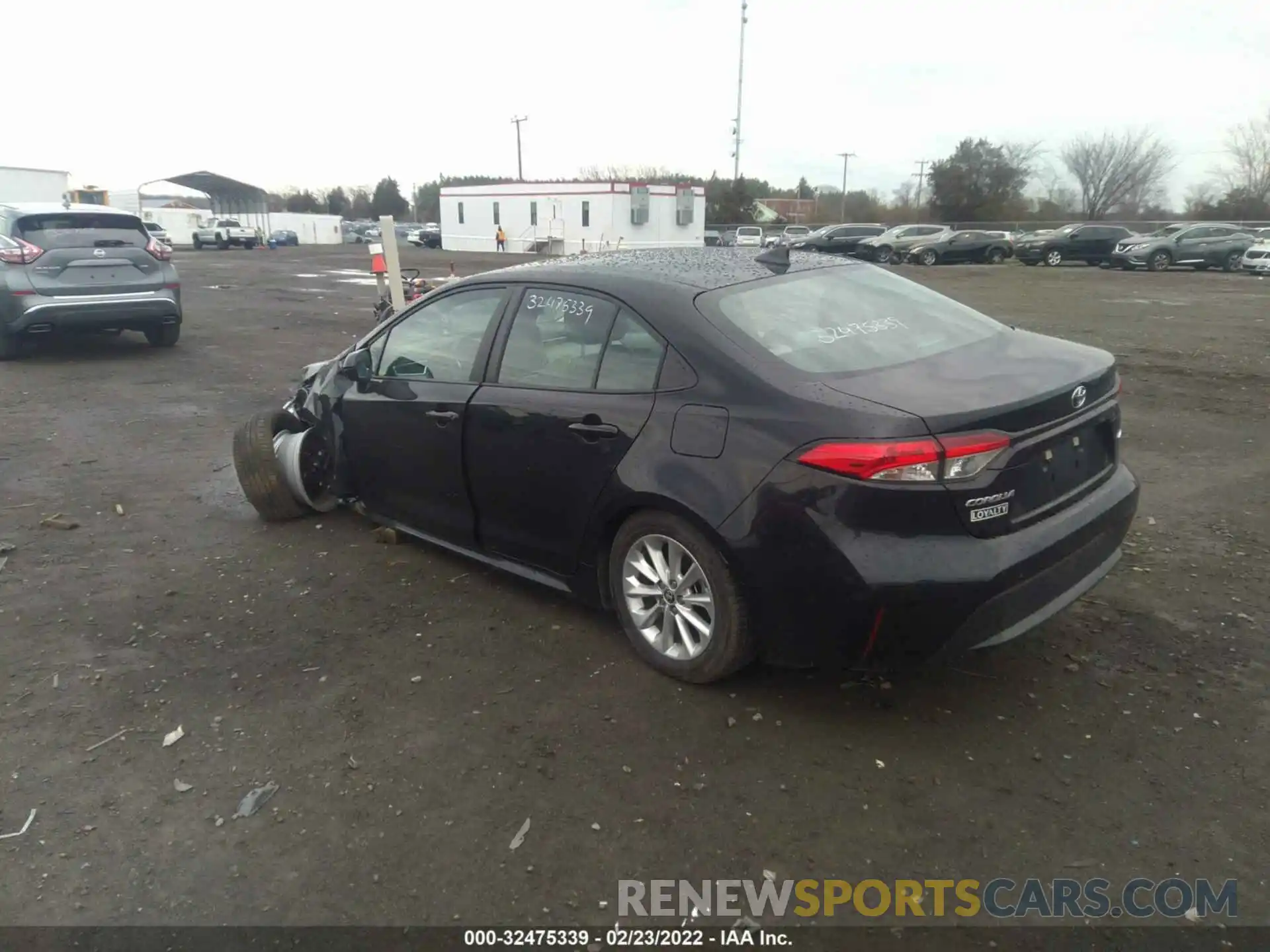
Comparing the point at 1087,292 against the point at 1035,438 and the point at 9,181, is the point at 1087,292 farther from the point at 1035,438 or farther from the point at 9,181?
the point at 9,181

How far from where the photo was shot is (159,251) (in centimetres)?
1121

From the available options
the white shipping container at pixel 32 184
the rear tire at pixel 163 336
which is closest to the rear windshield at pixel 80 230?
the rear tire at pixel 163 336

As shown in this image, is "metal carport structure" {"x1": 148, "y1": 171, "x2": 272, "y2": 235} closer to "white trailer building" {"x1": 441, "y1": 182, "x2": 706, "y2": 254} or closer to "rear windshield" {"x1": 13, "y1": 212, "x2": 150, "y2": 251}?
"white trailer building" {"x1": 441, "y1": 182, "x2": 706, "y2": 254}

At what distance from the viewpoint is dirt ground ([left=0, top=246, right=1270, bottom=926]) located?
268 centimetres

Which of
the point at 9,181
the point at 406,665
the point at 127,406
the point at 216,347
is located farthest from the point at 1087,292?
the point at 9,181

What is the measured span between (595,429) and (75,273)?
919 cm

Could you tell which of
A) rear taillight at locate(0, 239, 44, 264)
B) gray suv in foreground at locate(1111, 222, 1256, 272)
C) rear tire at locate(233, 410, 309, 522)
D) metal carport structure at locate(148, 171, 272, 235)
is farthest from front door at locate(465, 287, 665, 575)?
metal carport structure at locate(148, 171, 272, 235)

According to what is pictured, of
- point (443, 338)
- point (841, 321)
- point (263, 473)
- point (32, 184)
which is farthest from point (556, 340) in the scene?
point (32, 184)

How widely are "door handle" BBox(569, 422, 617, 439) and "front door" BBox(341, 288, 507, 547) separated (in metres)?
0.73

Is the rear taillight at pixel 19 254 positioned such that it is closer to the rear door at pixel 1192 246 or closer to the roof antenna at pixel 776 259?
the roof antenna at pixel 776 259

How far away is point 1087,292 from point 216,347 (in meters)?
18.3

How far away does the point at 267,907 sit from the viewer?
2.58 metres

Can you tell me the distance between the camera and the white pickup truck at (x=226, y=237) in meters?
53.5

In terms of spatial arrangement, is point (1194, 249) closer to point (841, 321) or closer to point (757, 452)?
point (841, 321)
